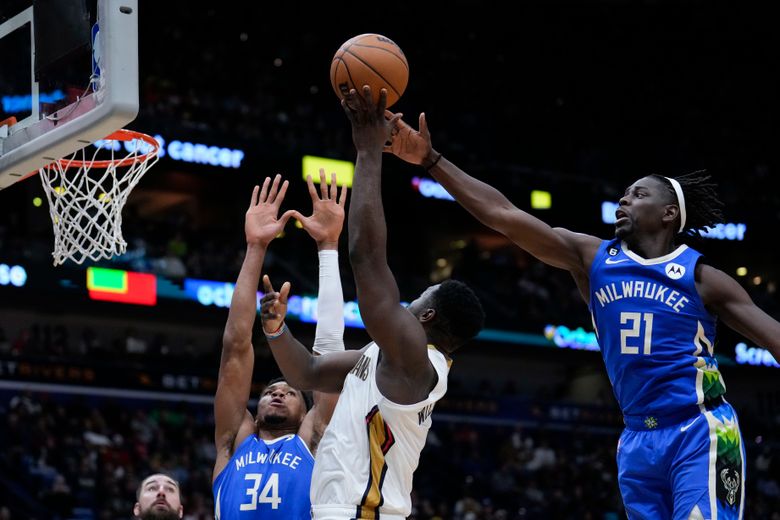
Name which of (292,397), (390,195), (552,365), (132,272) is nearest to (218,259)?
(132,272)

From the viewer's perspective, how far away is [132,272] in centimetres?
1858

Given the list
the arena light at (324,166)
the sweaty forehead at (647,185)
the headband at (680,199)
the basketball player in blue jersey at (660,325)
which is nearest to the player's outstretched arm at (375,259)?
the basketball player in blue jersey at (660,325)

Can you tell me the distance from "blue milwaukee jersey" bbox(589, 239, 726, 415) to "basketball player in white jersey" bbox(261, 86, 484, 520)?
604 mm

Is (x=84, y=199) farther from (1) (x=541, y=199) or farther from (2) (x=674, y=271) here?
(1) (x=541, y=199)

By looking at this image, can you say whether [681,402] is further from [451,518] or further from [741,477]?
[451,518]

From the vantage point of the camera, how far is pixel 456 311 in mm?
4113

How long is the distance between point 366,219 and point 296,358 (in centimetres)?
75

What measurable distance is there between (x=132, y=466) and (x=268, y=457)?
10.8 m

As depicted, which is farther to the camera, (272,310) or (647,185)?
(647,185)

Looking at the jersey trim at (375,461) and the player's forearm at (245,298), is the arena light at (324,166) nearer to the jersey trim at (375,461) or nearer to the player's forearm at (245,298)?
the player's forearm at (245,298)

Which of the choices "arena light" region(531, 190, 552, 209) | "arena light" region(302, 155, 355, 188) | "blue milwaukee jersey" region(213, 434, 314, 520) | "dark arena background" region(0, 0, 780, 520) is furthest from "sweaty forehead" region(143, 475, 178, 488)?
"arena light" region(531, 190, 552, 209)

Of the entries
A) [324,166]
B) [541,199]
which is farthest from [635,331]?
[541,199]

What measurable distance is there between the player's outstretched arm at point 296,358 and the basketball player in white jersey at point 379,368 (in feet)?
0.04

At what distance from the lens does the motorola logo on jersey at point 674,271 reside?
14.4 feet
